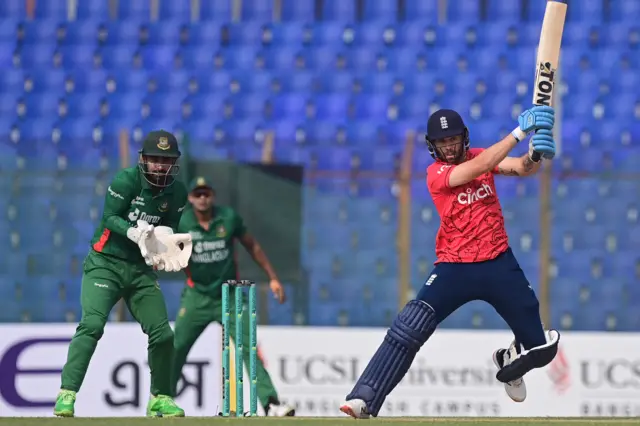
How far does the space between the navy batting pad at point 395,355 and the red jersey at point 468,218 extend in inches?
12.3

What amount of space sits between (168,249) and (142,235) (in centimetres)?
20

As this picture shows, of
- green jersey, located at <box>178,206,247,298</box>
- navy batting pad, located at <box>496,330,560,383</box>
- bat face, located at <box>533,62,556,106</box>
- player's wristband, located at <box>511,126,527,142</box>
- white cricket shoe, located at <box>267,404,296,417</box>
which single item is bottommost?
white cricket shoe, located at <box>267,404,296,417</box>

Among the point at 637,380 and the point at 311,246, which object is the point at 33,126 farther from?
the point at 637,380

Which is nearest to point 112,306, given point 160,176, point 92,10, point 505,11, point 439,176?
point 160,176

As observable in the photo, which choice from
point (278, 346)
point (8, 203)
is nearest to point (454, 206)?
point (278, 346)

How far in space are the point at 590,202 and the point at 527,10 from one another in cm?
245

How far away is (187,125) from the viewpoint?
477 inches

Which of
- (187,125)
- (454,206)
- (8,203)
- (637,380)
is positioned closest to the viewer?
(454,206)

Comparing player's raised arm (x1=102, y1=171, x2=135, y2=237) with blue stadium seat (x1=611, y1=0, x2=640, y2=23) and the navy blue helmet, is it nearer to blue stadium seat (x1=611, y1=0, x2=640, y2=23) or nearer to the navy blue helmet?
the navy blue helmet

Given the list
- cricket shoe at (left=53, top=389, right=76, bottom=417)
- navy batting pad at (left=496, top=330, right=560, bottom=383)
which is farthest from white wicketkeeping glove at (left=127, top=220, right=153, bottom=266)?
navy batting pad at (left=496, top=330, right=560, bottom=383)

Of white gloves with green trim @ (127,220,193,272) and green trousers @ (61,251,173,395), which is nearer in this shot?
white gloves with green trim @ (127,220,193,272)

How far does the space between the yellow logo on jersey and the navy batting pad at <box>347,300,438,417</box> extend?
158 centimetres

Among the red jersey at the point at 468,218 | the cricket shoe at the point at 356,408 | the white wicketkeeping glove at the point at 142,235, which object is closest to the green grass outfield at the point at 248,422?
the cricket shoe at the point at 356,408

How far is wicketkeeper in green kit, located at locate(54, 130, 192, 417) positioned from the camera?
6594 millimetres
